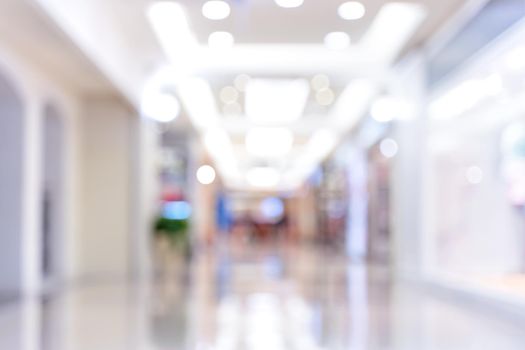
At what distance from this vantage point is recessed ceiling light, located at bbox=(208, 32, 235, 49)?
11.2 meters

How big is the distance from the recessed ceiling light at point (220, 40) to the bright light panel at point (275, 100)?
249 centimetres

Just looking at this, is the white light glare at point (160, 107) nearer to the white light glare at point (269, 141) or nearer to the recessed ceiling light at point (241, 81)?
the recessed ceiling light at point (241, 81)

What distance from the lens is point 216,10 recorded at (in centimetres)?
956

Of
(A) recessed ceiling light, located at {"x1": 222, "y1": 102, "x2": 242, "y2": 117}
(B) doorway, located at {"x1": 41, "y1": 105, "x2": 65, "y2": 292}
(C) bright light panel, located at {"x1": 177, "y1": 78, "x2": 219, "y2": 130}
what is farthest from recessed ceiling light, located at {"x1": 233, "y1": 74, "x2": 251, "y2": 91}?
(B) doorway, located at {"x1": 41, "y1": 105, "x2": 65, "y2": 292}

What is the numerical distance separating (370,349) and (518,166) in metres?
3.46

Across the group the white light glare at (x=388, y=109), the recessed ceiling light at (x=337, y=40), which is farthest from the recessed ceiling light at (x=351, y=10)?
the white light glare at (x=388, y=109)

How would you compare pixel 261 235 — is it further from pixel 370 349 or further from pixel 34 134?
pixel 370 349

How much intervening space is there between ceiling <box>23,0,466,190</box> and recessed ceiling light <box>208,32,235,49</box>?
12 cm

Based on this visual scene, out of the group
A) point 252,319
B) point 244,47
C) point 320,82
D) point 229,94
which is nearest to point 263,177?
point 229,94

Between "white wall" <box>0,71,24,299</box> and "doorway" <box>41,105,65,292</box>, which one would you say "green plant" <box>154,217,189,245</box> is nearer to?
"doorway" <box>41,105,65,292</box>

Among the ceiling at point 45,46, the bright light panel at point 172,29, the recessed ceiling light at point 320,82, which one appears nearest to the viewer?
the ceiling at point 45,46

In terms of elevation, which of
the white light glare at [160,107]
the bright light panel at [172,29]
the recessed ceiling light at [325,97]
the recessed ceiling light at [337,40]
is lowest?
the white light glare at [160,107]

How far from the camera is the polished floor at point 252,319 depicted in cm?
591

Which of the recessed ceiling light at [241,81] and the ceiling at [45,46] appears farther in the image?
the recessed ceiling light at [241,81]
